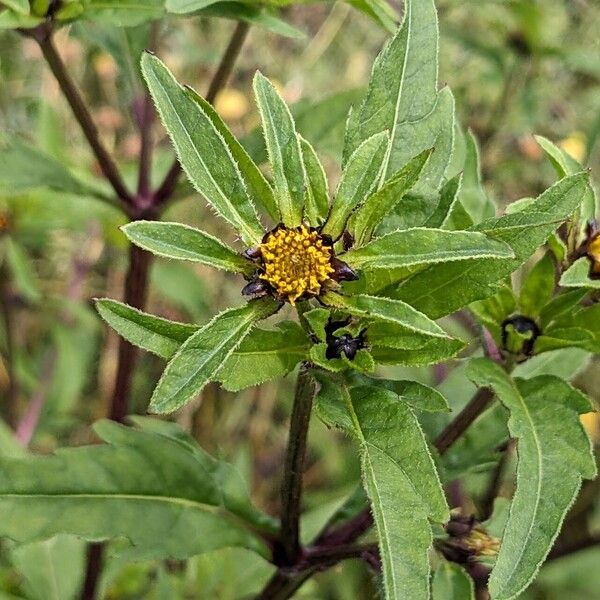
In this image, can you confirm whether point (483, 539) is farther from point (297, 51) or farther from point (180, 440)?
point (297, 51)

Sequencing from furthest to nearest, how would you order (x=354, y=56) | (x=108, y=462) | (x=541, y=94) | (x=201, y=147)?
(x=354, y=56) → (x=541, y=94) → (x=108, y=462) → (x=201, y=147)

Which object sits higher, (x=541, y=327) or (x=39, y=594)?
(x=541, y=327)

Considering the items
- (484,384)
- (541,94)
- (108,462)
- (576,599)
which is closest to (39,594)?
(108,462)

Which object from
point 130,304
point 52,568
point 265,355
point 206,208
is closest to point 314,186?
point 265,355

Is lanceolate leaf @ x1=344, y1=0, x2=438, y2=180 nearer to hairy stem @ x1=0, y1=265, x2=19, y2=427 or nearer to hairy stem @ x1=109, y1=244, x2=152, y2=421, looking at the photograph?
hairy stem @ x1=109, y1=244, x2=152, y2=421

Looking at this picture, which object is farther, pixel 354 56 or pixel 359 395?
pixel 354 56

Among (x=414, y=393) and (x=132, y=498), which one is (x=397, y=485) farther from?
(x=132, y=498)
